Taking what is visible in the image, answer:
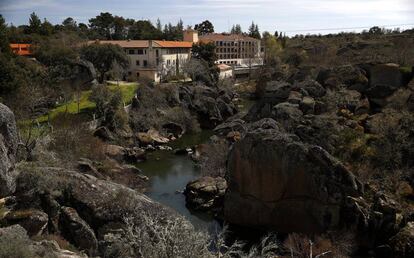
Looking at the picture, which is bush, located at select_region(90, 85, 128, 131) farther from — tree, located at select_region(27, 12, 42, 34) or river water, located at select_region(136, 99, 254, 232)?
tree, located at select_region(27, 12, 42, 34)

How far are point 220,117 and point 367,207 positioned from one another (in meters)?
40.4

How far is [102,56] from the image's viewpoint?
64.9 meters

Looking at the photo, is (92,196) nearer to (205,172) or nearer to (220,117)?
(205,172)

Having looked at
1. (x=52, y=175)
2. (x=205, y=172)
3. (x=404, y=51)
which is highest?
(x=404, y=51)

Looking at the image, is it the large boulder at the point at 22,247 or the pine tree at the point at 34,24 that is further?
the pine tree at the point at 34,24

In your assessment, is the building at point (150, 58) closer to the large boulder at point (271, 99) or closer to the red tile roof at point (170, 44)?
the red tile roof at point (170, 44)

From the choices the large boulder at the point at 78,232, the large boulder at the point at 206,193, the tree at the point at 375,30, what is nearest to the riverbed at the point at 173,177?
the large boulder at the point at 206,193

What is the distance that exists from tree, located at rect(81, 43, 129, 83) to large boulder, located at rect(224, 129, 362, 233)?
42.2 m

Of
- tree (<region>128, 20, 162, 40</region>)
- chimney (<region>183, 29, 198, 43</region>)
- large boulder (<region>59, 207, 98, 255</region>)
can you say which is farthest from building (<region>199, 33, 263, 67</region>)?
large boulder (<region>59, 207, 98, 255</region>)

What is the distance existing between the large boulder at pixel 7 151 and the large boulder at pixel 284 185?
1331cm

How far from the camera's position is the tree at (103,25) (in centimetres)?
10744

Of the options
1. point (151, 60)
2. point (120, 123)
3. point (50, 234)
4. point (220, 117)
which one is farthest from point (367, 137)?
point (151, 60)

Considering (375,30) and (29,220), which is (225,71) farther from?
(29,220)

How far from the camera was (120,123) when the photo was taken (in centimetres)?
4941
